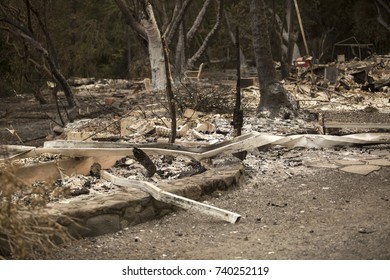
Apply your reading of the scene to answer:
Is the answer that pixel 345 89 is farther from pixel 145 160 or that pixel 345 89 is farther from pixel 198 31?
pixel 198 31

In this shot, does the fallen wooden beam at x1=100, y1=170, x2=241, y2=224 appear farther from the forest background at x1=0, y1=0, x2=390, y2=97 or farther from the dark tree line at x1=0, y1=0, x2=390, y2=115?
the forest background at x1=0, y1=0, x2=390, y2=97

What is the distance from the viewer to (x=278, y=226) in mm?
5047

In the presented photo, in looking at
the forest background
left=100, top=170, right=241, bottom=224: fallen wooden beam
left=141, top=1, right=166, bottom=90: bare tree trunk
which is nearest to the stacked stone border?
left=100, top=170, right=241, bottom=224: fallen wooden beam

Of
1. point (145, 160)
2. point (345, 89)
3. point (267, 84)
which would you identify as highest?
point (267, 84)

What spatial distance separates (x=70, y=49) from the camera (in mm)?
29281

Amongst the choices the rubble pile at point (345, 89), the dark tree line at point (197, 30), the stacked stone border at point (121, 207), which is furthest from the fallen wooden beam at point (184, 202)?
the dark tree line at point (197, 30)

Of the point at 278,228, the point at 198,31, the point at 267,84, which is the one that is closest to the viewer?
the point at 278,228

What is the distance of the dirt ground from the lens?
14.3 ft

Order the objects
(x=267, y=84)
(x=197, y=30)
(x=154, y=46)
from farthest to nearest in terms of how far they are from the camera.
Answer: (x=197, y=30) → (x=154, y=46) → (x=267, y=84)

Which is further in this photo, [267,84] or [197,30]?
[197,30]

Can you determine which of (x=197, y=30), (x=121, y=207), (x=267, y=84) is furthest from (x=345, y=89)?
(x=121, y=207)

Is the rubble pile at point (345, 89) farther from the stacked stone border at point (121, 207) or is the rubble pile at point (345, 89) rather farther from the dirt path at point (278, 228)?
the stacked stone border at point (121, 207)

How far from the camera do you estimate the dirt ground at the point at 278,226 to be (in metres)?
4.36

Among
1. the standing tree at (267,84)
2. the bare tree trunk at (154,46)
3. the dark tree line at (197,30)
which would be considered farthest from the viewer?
the dark tree line at (197,30)
